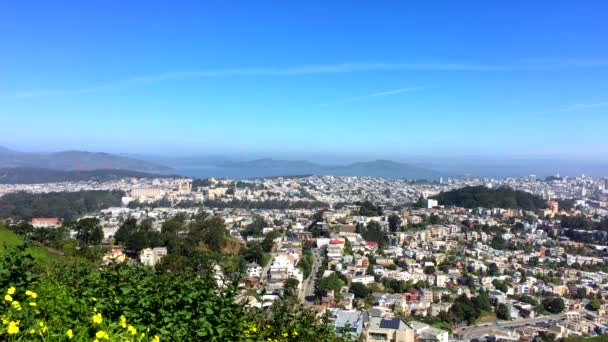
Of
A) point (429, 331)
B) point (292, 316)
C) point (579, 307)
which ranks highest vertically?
point (292, 316)

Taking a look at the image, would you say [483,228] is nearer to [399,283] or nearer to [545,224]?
[545,224]

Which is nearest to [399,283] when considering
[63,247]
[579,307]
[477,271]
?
[477,271]

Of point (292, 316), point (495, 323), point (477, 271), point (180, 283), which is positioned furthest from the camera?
point (477, 271)

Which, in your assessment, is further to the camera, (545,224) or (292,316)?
Answer: (545,224)

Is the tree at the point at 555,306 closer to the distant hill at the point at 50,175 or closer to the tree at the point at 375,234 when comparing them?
the tree at the point at 375,234

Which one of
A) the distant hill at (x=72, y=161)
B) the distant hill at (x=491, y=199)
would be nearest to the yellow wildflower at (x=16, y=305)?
the distant hill at (x=491, y=199)

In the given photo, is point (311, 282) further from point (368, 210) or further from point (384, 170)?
point (384, 170)

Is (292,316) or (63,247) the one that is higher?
(292,316)
